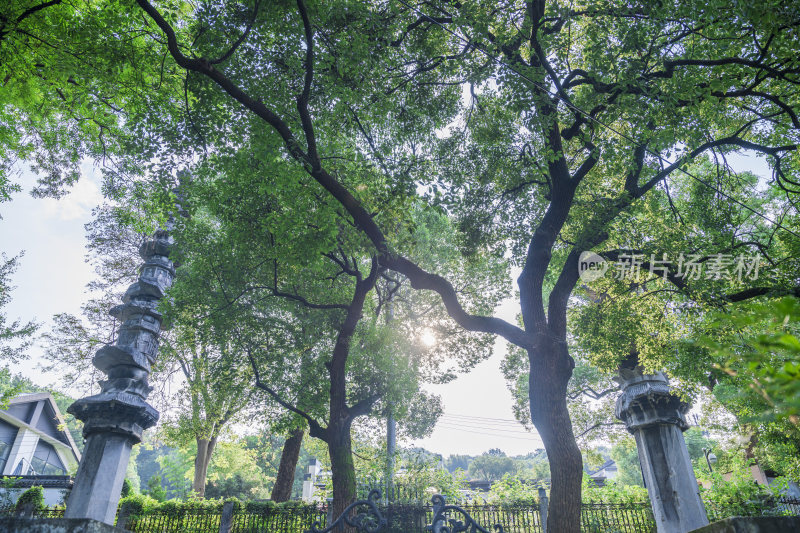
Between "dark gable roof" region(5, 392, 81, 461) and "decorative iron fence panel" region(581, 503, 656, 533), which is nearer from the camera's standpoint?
"decorative iron fence panel" region(581, 503, 656, 533)

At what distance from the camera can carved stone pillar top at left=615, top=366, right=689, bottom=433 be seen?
9.02 meters

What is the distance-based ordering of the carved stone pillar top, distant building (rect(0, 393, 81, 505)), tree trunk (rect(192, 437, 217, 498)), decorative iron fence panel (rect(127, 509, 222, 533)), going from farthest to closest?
1. distant building (rect(0, 393, 81, 505))
2. tree trunk (rect(192, 437, 217, 498))
3. decorative iron fence panel (rect(127, 509, 222, 533))
4. the carved stone pillar top

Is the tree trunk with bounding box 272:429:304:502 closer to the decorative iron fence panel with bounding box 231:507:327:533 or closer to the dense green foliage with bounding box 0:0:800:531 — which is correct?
the decorative iron fence panel with bounding box 231:507:327:533

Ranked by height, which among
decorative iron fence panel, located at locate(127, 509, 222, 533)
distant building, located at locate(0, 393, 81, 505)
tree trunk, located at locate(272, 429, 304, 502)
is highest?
distant building, located at locate(0, 393, 81, 505)

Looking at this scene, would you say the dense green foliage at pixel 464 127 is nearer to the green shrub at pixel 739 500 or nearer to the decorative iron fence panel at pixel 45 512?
the green shrub at pixel 739 500

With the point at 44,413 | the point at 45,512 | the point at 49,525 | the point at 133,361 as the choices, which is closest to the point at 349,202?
the point at 49,525

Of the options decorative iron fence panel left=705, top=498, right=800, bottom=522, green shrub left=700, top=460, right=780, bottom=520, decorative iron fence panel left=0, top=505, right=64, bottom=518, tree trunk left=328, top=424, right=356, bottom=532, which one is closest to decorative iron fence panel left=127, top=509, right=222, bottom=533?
decorative iron fence panel left=0, top=505, right=64, bottom=518

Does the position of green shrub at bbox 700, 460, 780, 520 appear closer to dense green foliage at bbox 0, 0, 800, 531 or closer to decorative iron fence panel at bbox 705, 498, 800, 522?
decorative iron fence panel at bbox 705, 498, 800, 522

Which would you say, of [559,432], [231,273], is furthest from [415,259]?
[559,432]

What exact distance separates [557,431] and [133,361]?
9.42m

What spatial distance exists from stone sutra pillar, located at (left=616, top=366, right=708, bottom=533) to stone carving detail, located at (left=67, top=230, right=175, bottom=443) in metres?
11.1

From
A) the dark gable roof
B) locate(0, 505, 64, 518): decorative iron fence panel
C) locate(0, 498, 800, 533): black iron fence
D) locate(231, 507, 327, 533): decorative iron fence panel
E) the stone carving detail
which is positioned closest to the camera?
the stone carving detail

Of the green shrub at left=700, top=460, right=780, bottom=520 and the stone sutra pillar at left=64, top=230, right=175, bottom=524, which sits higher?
the stone sutra pillar at left=64, top=230, right=175, bottom=524

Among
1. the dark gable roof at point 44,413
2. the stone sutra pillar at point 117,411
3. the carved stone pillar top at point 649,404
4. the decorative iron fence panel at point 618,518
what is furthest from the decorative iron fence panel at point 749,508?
the dark gable roof at point 44,413
